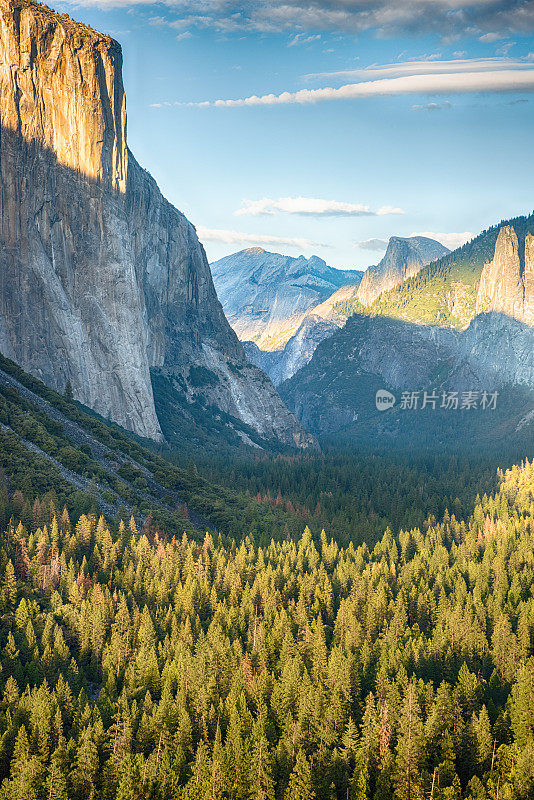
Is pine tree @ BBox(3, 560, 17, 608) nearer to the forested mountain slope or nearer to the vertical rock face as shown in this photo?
the forested mountain slope

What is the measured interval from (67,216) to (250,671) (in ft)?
383

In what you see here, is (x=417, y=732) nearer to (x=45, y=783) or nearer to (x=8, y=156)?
(x=45, y=783)

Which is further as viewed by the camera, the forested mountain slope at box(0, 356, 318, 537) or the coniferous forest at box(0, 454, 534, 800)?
the forested mountain slope at box(0, 356, 318, 537)

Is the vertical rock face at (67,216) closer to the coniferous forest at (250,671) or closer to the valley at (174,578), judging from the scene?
the valley at (174,578)

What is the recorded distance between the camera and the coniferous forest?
A: 2470 inches

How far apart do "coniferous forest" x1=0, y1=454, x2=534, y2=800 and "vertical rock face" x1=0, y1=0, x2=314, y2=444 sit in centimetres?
5980

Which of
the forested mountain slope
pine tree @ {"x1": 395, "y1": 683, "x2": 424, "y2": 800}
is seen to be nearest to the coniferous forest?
pine tree @ {"x1": 395, "y1": 683, "x2": 424, "y2": 800}

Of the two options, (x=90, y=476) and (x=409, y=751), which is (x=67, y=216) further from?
(x=409, y=751)

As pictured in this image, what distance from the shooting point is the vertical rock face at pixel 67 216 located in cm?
15400

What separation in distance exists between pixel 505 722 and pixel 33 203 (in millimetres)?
127044

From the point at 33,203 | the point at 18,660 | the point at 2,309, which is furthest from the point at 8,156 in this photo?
the point at 18,660

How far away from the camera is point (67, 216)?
168 m

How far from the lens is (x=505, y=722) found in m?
70.4

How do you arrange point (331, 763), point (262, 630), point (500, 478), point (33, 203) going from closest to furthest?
point (331, 763), point (262, 630), point (33, 203), point (500, 478)
